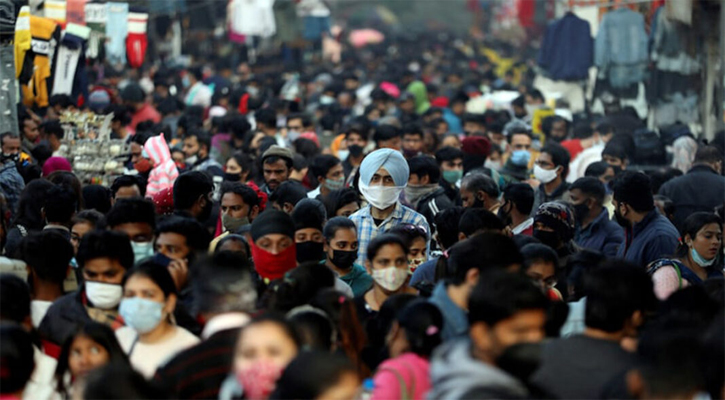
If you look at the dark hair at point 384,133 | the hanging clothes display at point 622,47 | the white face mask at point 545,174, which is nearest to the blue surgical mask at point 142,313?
the white face mask at point 545,174

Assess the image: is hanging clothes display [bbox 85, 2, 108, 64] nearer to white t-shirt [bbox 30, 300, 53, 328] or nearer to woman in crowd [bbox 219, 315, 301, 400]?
white t-shirt [bbox 30, 300, 53, 328]

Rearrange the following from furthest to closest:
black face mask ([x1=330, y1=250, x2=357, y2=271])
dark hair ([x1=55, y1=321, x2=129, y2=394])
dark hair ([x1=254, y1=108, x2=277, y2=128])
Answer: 1. dark hair ([x1=254, y1=108, x2=277, y2=128])
2. black face mask ([x1=330, y1=250, x2=357, y2=271])
3. dark hair ([x1=55, y1=321, x2=129, y2=394])

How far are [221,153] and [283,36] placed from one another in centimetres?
1639

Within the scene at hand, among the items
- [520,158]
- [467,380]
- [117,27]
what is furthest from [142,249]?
[117,27]

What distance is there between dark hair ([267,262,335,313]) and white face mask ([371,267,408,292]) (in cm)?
47

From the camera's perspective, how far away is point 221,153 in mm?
14305

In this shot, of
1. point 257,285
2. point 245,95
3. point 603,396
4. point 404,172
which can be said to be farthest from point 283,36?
point 603,396

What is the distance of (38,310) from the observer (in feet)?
22.1

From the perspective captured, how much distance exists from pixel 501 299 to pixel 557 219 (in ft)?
11.9

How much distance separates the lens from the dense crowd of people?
193 inches

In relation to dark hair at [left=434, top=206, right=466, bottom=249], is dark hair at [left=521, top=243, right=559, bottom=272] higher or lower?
higher

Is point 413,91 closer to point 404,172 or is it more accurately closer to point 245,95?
point 245,95

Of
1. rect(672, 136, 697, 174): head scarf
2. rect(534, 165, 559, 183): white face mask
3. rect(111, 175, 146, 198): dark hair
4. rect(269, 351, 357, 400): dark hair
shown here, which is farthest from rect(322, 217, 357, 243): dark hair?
rect(672, 136, 697, 174): head scarf

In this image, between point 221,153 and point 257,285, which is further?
point 221,153
